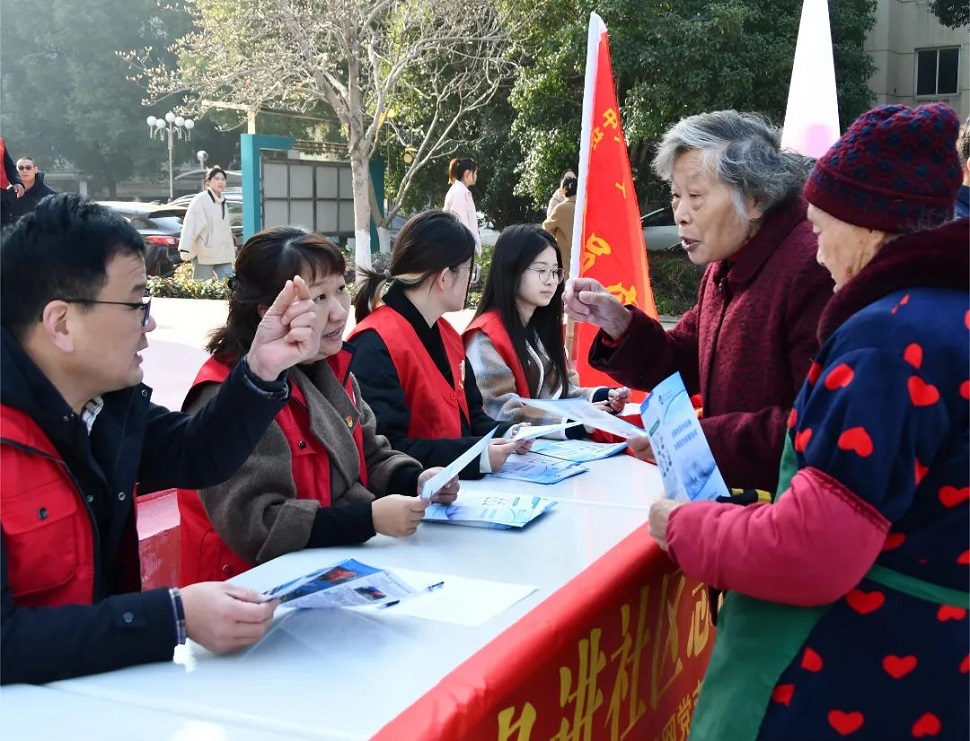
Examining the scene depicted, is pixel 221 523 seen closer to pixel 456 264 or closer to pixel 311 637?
pixel 311 637

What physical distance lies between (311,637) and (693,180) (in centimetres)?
124

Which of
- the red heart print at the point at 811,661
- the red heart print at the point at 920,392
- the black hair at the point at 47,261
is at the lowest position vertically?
the red heart print at the point at 811,661

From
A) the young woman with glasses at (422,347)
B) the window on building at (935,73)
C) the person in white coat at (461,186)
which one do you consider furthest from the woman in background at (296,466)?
the window on building at (935,73)

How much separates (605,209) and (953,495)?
3.82 metres

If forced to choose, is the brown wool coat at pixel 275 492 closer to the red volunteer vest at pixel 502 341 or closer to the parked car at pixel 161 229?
the red volunteer vest at pixel 502 341

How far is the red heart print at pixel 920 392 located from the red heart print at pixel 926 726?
0.45 meters

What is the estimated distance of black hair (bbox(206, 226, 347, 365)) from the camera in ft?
7.04

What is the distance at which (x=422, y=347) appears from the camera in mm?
2879

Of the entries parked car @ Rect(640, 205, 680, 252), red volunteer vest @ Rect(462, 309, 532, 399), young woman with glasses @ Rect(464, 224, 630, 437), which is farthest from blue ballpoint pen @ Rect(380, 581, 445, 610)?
parked car @ Rect(640, 205, 680, 252)

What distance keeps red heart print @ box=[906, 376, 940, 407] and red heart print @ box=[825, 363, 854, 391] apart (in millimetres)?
71

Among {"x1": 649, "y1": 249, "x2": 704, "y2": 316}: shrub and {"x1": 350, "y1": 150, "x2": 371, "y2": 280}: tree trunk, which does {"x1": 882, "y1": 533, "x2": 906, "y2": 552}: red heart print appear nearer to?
{"x1": 649, "y1": 249, "x2": 704, "y2": 316}: shrub

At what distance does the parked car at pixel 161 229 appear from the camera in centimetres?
1530

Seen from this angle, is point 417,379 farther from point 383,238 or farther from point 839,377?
point 383,238

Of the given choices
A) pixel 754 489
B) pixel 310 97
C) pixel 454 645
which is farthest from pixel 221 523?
pixel 310 97
